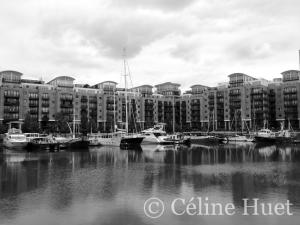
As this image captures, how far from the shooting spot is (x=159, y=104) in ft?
571

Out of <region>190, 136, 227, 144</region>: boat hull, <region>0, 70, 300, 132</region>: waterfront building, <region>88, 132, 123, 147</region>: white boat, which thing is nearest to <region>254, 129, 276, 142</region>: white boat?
<region>190, 136, 227, 144</region>: boat hull

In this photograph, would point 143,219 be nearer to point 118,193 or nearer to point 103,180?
point 118,193

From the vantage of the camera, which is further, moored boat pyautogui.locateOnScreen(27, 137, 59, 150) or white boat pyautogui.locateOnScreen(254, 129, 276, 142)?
white boat pyautogui.locateOnScreen(254, 129, 276, 142)

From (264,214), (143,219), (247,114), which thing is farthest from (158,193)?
(247,114)

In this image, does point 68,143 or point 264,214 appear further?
point 68,143

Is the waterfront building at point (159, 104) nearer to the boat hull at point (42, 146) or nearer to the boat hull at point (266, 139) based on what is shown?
the boat hull at point (266, 139)

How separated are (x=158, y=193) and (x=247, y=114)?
13224 centimetres

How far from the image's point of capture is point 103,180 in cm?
3441

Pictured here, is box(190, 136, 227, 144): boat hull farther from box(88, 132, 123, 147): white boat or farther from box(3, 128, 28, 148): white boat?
box(3, 128, 28, 148): white boat
